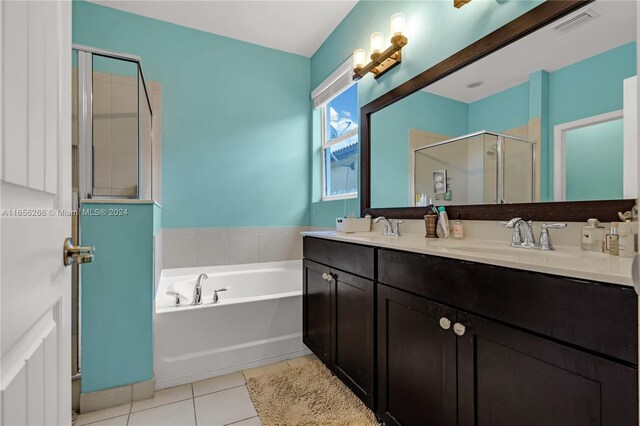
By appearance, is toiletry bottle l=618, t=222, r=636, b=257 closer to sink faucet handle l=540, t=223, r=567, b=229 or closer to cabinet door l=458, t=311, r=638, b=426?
sink faucet handle l=540, t=223, r=567, b=229

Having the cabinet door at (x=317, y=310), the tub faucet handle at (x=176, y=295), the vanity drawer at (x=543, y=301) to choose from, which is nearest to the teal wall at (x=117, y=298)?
the tub faucet handle at (x=176, y=295)

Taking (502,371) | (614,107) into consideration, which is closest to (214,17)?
(614,107)

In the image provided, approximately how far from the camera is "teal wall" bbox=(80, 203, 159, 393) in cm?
155

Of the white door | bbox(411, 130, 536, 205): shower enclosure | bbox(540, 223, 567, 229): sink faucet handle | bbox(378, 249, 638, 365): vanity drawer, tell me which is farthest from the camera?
bbox(411, 130, 536, 205): shower enclosure

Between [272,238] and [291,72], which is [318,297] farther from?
[291,72]

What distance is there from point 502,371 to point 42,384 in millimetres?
1041

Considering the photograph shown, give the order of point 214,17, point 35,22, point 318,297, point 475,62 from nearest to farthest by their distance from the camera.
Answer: point 35,22
point 475,62
point 318,297
point 214,17

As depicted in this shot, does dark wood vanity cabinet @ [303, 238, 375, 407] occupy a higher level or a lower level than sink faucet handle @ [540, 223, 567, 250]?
lower

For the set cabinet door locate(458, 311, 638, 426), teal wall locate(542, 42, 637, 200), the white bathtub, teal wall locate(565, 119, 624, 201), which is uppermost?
teal wall locate(542, 42, 637, 200)

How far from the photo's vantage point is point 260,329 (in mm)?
1999

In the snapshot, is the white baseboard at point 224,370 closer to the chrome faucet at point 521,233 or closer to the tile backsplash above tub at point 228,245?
the tile backsplash above tub at point 228,245

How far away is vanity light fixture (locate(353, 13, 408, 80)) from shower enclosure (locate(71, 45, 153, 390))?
1.48 meters

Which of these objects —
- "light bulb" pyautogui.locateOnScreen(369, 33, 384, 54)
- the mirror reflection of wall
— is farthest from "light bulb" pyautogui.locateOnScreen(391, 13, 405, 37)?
the mirror reflection of wall

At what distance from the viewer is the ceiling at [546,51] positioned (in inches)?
39.8
